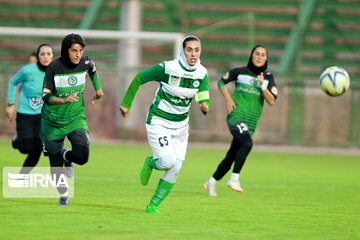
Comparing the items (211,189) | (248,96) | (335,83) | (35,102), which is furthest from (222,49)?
(211,189)

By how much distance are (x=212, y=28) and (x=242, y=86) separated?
1959cm

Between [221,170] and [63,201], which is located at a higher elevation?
[221,170]

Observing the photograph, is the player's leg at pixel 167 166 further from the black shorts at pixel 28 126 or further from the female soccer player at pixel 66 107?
the black shorts at pixel 28 126

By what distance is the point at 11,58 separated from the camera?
3253cm

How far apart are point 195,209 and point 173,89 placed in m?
1.59

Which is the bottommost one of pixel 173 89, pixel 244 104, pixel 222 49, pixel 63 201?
pixel 63 201

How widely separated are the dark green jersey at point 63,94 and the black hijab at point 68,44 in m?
0.04

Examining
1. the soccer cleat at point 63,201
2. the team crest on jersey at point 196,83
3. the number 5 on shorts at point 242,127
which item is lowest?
the soccer cleat at point 63,201

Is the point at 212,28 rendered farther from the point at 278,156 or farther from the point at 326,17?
the point at 278,156

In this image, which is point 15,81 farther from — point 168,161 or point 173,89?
point 168,161

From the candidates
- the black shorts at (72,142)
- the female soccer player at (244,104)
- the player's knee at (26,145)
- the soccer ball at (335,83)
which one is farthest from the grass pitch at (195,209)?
the soccer ball at (335,83)

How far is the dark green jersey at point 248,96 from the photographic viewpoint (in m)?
13.9

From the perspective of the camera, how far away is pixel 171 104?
1066 centimetres

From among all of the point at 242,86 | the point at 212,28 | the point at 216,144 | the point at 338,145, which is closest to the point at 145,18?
the point at 212,28
